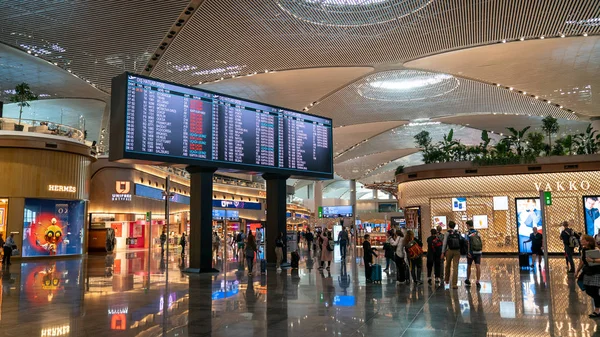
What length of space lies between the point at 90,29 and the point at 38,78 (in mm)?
9831

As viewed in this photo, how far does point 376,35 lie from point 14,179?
1727cm

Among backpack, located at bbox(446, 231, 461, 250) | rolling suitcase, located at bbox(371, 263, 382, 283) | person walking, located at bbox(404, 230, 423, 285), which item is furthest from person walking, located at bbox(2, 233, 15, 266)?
backpack, located at bbox(446, 231, 461, 250)

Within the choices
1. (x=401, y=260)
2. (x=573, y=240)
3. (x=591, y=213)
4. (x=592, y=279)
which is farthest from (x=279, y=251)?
(x=591, y=213)

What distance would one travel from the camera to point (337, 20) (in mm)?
17734

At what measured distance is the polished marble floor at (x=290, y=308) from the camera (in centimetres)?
647

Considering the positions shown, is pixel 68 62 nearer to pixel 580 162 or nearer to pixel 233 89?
pixel 233 89

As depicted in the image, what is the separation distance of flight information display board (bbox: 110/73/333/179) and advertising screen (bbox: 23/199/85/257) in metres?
13.1

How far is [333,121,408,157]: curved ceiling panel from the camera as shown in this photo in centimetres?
3844

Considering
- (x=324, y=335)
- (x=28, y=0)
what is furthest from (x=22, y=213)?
(x=324, y=335)

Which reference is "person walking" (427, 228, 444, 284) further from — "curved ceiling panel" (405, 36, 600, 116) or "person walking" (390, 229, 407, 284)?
"curved ceiling panel" (405, 36, 600, 116)

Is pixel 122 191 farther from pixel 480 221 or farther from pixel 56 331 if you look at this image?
pixel 56 331

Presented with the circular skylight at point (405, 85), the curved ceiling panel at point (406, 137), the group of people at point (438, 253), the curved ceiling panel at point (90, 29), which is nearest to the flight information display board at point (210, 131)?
the curved ceiling panel at point (90, 29)

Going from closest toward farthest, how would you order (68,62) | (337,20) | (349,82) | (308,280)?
1. (308,280)
2. (337,20)
3. (68,62)
4. (349,82)

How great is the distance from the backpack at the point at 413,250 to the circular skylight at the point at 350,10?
27.7ft
